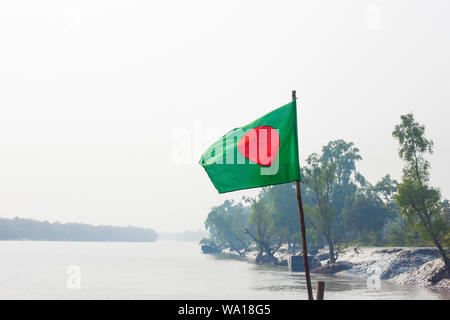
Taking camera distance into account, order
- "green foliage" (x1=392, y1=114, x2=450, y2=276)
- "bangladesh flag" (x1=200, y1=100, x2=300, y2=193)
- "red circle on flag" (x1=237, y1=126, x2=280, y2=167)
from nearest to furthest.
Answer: "bangladesh flag" (x1=200, y1=100, x2=300, y2=193), "red circle on flag" (x1=237, y1=126, x2=280, y2=167), "green foliage" (x1=392, y1=114, x2=450, y2=276)

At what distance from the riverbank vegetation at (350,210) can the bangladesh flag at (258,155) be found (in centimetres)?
3484

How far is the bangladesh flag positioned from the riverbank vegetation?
114ft

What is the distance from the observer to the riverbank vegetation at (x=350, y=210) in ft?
148

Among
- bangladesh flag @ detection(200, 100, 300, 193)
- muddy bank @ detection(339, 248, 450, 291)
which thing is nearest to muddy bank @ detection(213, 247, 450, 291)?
muddy bank @ detection(339, 248, 450, 291)

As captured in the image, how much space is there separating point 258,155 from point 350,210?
75.5m

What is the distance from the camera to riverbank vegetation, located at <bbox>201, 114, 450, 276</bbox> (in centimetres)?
4519

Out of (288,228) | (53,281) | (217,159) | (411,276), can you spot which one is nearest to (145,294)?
(53,281)

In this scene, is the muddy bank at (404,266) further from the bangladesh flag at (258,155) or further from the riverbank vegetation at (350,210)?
the bangladesh flag at (258,155)

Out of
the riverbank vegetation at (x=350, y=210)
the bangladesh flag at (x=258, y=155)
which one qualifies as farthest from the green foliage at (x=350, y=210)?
the bangladesh flag at (x=258, y=155)

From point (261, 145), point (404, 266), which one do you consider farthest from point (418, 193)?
point (261, 145)

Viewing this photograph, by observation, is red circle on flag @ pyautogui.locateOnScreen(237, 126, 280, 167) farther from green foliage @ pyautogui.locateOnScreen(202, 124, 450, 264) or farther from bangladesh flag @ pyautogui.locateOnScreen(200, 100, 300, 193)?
green foliage @ pyautogui.locateOnScreen(202, 124, 450, 264)
